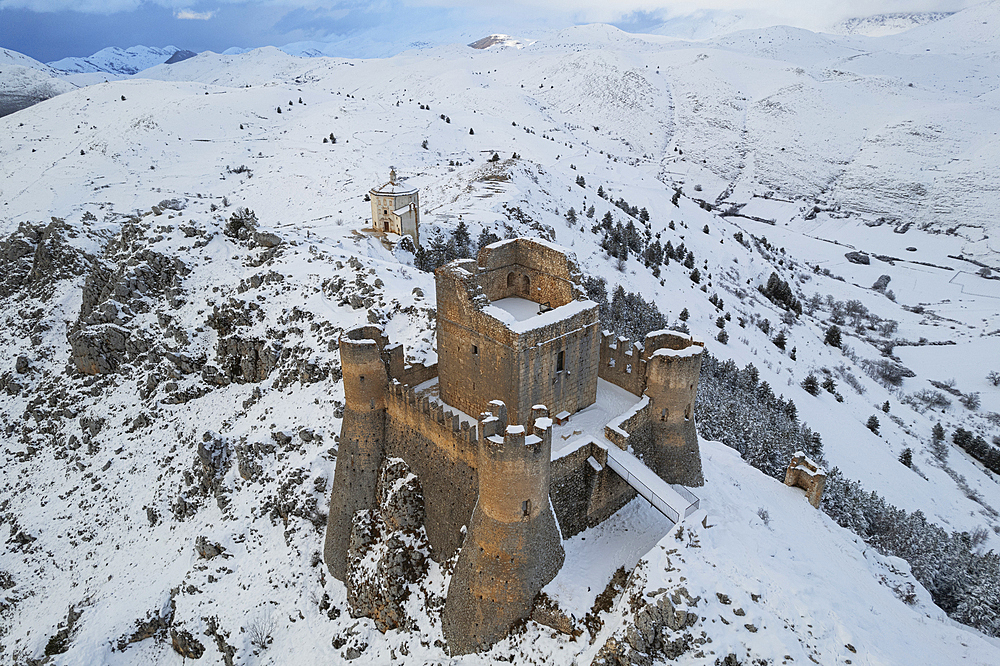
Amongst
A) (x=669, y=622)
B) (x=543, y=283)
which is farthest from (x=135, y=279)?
(x=669, y=622)

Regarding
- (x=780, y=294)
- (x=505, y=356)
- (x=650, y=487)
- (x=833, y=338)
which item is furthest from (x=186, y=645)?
(x=780, y=294)

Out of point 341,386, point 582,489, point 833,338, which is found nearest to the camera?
point 582,489

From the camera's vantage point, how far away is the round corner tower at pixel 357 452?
2203cm

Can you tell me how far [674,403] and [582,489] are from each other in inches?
198

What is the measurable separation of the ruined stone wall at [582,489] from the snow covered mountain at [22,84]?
375ft

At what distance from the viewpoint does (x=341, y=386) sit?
2939 cm

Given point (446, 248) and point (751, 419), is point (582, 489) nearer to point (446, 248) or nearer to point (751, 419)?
point (751, 419)

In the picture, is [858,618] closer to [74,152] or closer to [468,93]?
[74,152]

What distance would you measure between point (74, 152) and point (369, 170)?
125 ft

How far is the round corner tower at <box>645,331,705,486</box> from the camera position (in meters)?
21.1

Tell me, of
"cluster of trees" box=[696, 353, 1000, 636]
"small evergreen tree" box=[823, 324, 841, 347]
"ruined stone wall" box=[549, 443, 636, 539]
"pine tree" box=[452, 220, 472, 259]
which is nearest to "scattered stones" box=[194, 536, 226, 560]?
"ruined stone wall" box=[549, 443, 636, 539]

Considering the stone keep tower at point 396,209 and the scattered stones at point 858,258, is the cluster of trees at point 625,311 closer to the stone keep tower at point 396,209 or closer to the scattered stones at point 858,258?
the stone keep tower at point 396,209

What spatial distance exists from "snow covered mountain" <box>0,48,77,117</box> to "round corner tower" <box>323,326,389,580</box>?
10584 cm

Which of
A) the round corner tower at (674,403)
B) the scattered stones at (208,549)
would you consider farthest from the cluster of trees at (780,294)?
the scattered stones at (208,549)
